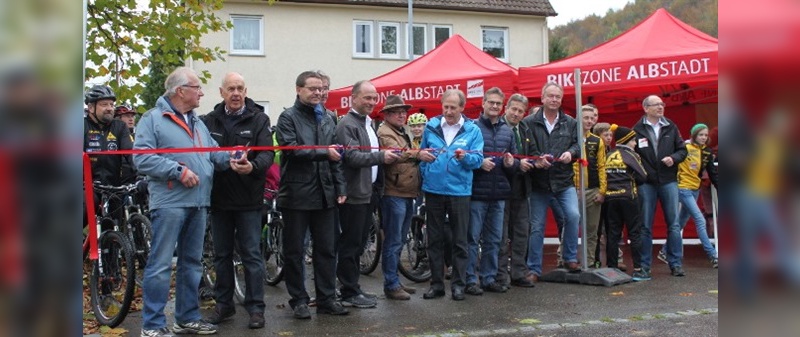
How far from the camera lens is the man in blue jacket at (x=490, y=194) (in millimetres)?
8211

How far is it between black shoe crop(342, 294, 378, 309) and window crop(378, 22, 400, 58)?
79.0 feet

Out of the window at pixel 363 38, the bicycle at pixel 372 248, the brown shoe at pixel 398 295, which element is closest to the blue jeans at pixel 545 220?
the bicycle at pixel 372 248

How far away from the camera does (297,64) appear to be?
97.9ft

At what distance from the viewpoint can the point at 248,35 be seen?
29.7 metres

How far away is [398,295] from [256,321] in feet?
5.93

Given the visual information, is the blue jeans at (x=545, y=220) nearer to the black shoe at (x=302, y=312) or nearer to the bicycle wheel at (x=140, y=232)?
the black shoe at (x=302, y=312)

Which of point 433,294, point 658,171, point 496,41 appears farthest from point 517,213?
point 496,41

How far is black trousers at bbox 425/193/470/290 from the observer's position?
779cm

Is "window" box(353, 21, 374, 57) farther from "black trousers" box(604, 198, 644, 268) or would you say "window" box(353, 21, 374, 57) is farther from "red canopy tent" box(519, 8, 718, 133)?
"black trousers" box(604, 198, 644, 268)

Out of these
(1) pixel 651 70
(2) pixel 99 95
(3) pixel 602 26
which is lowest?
(2) pixel 99 95

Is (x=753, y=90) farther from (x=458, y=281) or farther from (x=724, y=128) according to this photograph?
(x=458, y=281)

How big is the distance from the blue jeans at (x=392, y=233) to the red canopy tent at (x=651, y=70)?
13.4 feet

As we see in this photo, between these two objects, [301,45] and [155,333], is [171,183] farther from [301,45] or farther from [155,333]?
[301,45]

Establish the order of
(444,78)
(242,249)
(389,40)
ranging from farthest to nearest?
(389,40) → (444,78) → (242,249)
